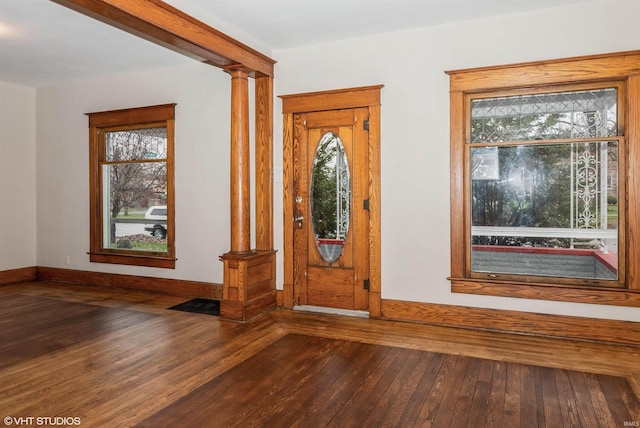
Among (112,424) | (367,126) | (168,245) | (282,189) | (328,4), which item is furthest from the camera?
(168,245)

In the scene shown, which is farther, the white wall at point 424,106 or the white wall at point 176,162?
the white wall at point 176,162

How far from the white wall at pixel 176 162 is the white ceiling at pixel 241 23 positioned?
17.9 inches

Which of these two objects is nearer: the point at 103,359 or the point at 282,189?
the point at 103,359

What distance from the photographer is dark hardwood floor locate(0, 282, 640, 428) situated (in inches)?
99.2

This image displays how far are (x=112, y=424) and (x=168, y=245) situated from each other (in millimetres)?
3518

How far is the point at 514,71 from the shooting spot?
13.1ft

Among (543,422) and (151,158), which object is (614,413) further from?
(151,158)

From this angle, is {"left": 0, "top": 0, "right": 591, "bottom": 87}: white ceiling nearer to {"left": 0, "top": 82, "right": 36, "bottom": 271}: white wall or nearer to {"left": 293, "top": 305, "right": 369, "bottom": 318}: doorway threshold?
{"left": 0, "top": 82, "right": 36, "bottom": 271}: white wall

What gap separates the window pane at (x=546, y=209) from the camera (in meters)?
3.86

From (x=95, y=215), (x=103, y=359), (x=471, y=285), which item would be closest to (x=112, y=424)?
(x=103, y=359)
